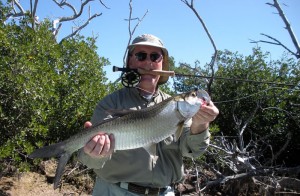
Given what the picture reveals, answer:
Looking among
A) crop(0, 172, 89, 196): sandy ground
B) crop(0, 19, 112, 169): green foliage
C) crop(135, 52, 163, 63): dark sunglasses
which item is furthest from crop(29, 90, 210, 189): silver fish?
crop(0, 172, 89, 196): sandy ground

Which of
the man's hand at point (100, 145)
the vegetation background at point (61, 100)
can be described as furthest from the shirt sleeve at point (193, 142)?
the vegetation background at point (61, 100)

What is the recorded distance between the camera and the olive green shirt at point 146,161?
117 inches

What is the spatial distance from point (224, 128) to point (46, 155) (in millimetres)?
7913

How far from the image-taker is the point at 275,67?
10141 millimetres

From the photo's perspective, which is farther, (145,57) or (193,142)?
(145,57)

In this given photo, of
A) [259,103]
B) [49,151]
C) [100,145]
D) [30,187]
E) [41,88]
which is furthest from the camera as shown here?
[259,103]

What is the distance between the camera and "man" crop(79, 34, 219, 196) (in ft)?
9.05

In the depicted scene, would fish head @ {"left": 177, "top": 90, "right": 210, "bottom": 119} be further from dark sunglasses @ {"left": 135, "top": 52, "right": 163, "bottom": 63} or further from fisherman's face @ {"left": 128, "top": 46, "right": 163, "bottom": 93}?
dark sunglasses @ {"left": 135, "top": 52, "right": 163, "bottom": 63}

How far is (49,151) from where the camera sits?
2727mm

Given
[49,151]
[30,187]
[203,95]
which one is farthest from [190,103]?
[30,187]

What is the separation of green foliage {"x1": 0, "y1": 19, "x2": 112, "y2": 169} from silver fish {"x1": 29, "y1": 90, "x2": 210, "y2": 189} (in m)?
3.92

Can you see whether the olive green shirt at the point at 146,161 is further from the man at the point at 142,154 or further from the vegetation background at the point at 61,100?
the vegetation background at the point at 61,100

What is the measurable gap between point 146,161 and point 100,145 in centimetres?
58

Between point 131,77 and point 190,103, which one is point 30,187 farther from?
point 190,103
